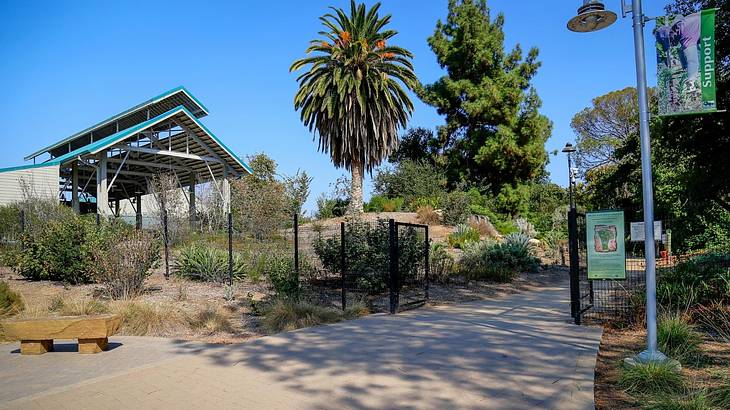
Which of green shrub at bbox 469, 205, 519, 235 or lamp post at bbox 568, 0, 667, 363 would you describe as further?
green shrub at bbox 469, 205, 519, 235

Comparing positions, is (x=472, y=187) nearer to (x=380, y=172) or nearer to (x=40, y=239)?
(x=380, y=172)

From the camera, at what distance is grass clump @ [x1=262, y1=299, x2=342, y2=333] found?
9.61m

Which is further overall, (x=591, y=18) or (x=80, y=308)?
(x=80, y=308)

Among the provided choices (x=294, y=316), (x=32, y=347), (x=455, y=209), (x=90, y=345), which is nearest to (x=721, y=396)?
(x=294, y=316)

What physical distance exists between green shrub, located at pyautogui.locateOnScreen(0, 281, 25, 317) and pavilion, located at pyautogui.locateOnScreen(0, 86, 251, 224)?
502 inches

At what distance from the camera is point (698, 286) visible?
32.0ft

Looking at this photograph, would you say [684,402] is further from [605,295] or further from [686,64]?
[605,295]

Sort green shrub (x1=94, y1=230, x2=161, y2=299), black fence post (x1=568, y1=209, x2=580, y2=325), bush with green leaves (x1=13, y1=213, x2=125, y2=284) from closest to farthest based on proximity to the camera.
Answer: black fence post (x1=568, y1=209, x2=580, y2=325)
green shrub (x1=94, y1=230, x2=161, y2=299)
bush with green leaves (x1=13, y1=213, x2=125, y2=284)

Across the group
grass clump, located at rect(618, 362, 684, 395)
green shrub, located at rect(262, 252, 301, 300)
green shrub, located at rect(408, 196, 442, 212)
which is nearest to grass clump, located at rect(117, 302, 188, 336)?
green shrub, located at rect(262, 252, 301, 300)

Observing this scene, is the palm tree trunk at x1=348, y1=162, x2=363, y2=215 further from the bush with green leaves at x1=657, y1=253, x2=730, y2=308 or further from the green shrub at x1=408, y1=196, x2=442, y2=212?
the bush with green leaves at x1=657, y1=253, x2=730, y2=308

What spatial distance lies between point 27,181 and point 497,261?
21.6m

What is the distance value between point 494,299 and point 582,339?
18.3ft

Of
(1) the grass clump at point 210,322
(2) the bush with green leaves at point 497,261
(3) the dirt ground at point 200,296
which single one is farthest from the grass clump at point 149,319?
(2) the bush with green leaves at point 497,261

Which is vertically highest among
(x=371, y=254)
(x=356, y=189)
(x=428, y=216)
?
(x=356, y=189)
